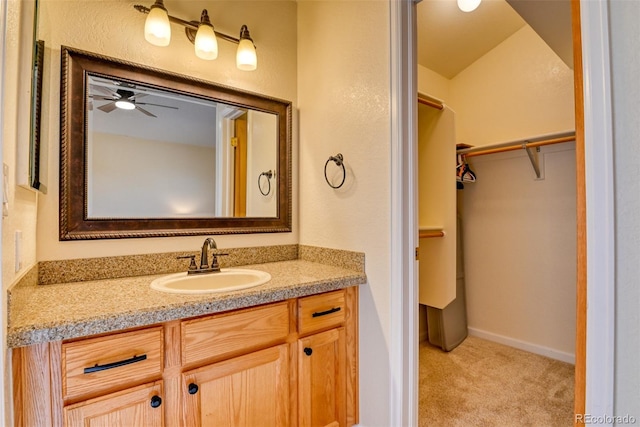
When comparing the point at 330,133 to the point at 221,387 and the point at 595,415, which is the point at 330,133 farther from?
the point at 595,415

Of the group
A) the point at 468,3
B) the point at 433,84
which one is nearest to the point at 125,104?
the point at 468,3

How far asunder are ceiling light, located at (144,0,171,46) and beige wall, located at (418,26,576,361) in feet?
6.72

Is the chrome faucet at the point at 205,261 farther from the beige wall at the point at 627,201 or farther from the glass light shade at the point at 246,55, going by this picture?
the beige wall at the point at 627,201

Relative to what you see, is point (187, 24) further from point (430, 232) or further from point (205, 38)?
point (430, 232)

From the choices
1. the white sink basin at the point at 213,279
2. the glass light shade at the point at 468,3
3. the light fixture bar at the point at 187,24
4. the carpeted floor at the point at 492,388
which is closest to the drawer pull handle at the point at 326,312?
the white sink basin at the point at 213,279

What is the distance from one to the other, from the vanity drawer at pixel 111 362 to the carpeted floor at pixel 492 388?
1.43 m

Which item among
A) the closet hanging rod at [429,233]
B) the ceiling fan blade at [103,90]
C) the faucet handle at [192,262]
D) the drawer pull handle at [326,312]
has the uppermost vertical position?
the ceiling fan blade at [103,90]

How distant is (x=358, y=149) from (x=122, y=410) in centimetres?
138

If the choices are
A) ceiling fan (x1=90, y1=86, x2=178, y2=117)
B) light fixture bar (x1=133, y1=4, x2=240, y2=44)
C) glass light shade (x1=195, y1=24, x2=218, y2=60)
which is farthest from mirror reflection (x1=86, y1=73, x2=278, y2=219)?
light fixture bar (x1=133, y1=4, x2=240, y2=44)

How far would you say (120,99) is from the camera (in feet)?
4.83

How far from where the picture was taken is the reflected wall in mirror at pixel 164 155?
4.48 ft

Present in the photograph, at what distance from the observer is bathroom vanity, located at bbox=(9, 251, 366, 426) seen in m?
0.88

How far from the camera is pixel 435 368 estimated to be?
88.0 inches

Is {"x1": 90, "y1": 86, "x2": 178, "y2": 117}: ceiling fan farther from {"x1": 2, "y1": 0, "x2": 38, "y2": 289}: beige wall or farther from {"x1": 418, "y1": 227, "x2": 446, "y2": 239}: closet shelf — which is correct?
{"x1": 418, "y1": 227, "x2": 446, "y2": 239}: closet shelf
